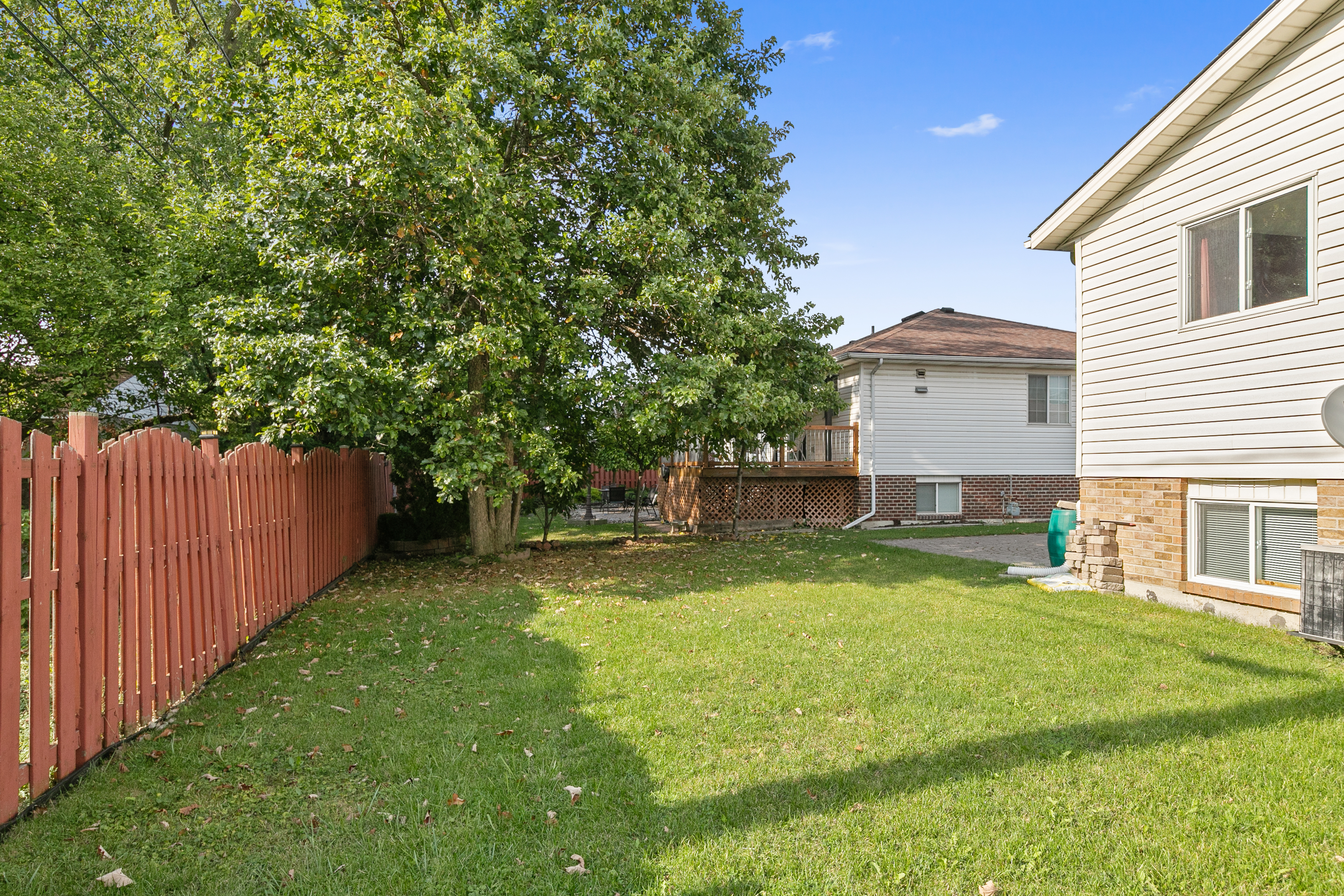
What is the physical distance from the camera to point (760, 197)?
11.9 metres

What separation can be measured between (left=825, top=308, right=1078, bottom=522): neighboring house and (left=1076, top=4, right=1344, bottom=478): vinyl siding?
28.8ft

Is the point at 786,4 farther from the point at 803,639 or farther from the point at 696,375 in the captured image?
the point at 803,639

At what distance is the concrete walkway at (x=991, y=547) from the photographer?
465 inches

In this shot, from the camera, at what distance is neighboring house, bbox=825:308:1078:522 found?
1809cm

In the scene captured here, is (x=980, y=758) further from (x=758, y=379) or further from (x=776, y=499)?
(x=776, y=499)

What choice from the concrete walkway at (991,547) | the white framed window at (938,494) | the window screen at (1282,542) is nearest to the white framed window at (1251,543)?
the window screen at (1282,542)

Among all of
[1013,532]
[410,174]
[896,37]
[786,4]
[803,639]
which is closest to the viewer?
[803,639]

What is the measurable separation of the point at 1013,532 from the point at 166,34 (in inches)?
739

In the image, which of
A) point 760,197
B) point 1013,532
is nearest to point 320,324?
point 760,197

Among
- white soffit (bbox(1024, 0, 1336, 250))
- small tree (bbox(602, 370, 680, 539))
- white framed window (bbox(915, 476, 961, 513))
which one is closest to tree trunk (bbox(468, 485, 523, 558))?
small tree (bbox(602, 370, 680, 539))

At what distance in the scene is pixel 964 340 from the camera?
19375mm

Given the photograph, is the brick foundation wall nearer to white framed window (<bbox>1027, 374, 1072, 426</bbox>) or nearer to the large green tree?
white framed window (<bbox>1027, 374, 1072, 426</bbox>)

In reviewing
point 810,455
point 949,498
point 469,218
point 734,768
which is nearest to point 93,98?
point 469,218

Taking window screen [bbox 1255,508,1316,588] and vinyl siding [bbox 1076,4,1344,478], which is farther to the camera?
window screen [bbox 1255,508,1316,588]
